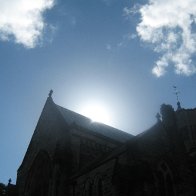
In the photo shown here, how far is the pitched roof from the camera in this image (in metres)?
33.8

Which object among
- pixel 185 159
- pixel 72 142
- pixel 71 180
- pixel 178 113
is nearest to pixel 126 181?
pixel 185 159

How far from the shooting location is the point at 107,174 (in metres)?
23.4

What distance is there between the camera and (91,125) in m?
35.4

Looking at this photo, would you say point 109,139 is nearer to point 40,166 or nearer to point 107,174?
point 40,166

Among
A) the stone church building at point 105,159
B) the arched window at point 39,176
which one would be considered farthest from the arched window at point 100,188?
the arched window at point 39,176

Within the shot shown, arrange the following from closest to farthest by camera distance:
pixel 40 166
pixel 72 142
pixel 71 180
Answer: pixel 71 180 < pixel 72 142 < pixel 40 166

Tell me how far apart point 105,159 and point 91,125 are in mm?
11270

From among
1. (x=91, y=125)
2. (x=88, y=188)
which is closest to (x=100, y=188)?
(x=88, y=188)

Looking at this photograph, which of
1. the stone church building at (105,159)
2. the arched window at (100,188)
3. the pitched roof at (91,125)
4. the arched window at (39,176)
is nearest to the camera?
the stone church building at (105,159)

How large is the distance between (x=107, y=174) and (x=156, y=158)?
11.0ft

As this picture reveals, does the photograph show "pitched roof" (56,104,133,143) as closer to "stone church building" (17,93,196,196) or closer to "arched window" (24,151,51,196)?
"stone church building" (17,93,196,196)

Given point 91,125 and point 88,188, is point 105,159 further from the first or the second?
point 91,125

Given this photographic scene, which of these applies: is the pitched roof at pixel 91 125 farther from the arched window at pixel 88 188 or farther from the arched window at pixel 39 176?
the arched window at pixel 88 188

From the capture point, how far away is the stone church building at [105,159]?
2120 centimetres
